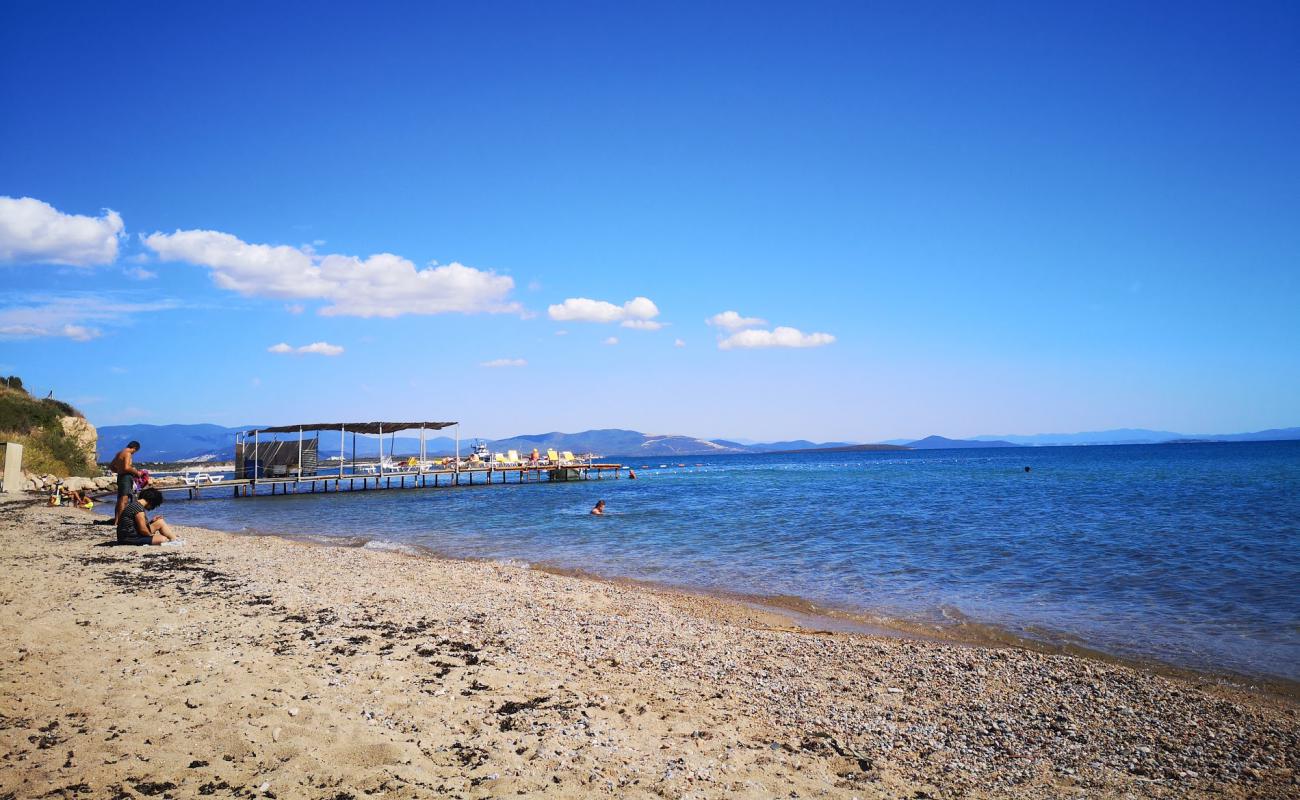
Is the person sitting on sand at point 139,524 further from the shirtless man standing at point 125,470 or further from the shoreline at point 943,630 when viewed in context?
the shoreline at point 943,630

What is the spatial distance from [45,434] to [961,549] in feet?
149

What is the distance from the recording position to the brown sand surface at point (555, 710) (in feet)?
13.4

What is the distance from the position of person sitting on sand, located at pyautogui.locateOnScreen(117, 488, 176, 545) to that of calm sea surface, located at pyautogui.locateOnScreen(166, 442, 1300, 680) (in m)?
5.97

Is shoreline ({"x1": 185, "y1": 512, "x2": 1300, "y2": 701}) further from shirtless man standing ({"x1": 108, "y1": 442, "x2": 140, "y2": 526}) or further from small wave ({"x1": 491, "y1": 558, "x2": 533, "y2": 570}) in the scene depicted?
shirtless man standing ({"x1": 108, "y1": 442, "x2": 140, "y2": 526})

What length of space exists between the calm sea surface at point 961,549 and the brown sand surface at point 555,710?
2.43 metres

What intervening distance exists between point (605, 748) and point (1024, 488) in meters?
40.4

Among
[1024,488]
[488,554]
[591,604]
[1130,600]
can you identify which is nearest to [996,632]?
[1130,600]

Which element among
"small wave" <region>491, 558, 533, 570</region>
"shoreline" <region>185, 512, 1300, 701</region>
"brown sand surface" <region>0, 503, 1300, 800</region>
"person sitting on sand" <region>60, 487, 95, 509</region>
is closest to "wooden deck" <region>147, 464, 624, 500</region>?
"person sitting on sand" <region>60, 487, 95, 509</region>

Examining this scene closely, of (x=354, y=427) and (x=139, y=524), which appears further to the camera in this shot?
(x=354, y=427)

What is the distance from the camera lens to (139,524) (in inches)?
519

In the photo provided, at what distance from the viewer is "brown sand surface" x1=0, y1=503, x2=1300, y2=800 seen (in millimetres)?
4070

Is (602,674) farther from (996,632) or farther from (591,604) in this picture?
(996,632)

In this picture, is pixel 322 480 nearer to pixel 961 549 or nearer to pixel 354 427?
pixel 354 427

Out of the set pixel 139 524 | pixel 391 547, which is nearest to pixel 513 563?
pixel 391 547
